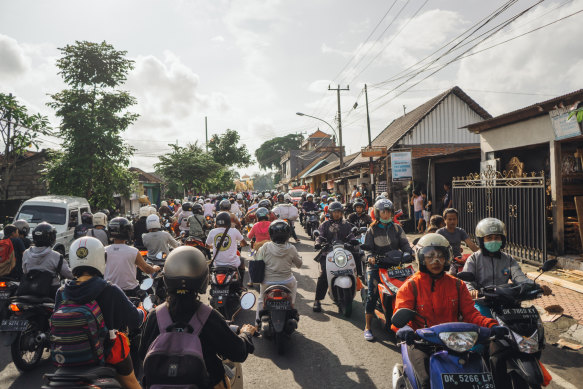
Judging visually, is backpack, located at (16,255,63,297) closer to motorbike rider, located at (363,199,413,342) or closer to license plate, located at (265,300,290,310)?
license plate, located at (265,300,290,310)

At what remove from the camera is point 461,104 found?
25.0m

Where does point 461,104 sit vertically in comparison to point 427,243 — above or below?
above

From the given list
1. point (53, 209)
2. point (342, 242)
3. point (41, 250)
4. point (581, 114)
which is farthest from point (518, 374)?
point (53, 209)

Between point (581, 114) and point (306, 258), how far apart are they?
8.64m

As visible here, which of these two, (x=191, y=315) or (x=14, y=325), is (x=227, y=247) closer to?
(x=14, y=325)

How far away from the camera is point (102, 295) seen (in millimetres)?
2959

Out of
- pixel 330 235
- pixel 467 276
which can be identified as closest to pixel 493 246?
pixel 467 276

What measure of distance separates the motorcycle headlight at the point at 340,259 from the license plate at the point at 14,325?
4.22 m

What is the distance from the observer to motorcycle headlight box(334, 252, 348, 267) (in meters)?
6.11

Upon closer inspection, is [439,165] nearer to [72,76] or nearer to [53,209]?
[53,209]

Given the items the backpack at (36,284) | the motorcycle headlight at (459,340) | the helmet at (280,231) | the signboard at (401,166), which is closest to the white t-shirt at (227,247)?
the helmet at (280,231)

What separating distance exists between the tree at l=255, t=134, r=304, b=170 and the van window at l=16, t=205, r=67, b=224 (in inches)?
3027

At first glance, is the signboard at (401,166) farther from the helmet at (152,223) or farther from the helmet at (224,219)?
the helmet at (152,223)

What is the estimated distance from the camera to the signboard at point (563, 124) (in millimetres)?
9203
